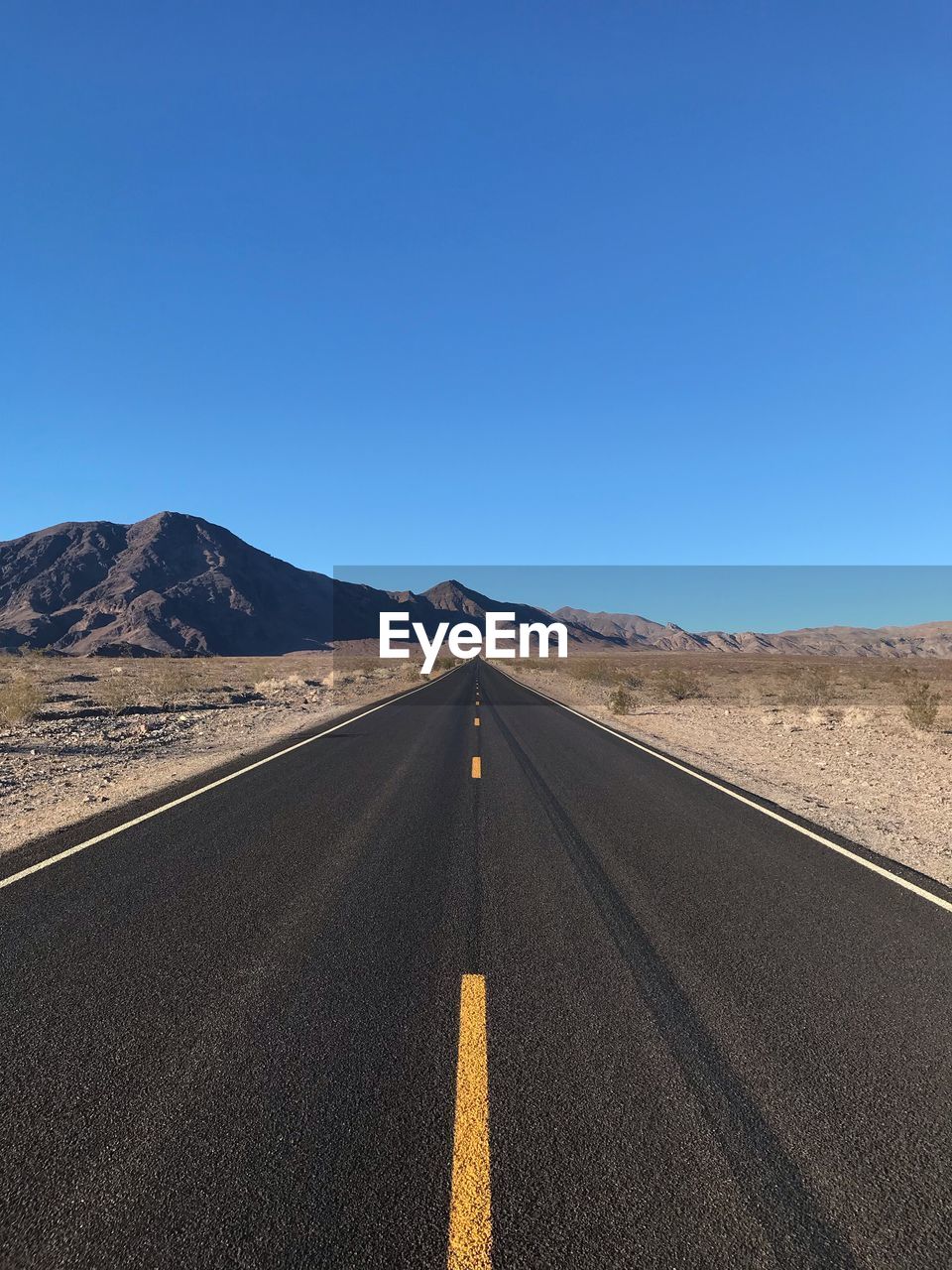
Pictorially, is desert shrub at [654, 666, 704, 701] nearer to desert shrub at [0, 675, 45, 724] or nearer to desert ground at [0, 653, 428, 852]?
desert ground at [0, 653, 428, 852]

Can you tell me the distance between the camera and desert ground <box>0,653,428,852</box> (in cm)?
1037

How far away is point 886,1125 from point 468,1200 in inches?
74.3

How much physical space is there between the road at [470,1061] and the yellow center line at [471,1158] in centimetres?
1

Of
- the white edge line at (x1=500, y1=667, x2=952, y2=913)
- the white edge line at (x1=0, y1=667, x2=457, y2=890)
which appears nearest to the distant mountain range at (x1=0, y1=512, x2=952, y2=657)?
the white edge line at (x1=0, y1=667, x2=457, y2=890)

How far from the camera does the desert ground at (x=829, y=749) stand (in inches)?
373

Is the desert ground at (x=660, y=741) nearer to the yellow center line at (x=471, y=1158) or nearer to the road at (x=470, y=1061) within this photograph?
the road at (x=470, y=1061)

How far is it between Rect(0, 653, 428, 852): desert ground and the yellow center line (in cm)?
630

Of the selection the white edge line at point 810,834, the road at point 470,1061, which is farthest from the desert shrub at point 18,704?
the white edge line at point 810,834

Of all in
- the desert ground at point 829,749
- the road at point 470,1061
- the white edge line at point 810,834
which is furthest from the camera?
the desert ground at point 829,749

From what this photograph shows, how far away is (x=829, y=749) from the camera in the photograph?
55.5 feet

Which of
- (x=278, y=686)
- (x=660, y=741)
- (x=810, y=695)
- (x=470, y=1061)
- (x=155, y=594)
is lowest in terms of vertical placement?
(x=660, y=741)

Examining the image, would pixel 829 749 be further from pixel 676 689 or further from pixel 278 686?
pixel 278 686

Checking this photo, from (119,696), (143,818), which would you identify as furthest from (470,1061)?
(119,696)

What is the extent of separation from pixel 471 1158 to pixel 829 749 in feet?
53.7
